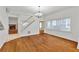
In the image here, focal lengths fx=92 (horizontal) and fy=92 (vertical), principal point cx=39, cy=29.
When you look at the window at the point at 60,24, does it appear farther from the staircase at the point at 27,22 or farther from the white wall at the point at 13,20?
the white wall at the point at 13,20

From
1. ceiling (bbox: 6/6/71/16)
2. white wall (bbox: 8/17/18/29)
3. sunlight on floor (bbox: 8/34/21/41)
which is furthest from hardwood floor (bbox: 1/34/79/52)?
ceiling (bbox: 6/6/71/16)

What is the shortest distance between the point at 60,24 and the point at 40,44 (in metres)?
0.43

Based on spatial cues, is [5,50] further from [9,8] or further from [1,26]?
[9,8]

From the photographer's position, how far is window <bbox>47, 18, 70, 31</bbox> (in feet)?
4.42

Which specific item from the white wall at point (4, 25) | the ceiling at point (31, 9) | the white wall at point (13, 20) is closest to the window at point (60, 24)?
the ceiling at point (31, 9)

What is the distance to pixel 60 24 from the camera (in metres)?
1.40

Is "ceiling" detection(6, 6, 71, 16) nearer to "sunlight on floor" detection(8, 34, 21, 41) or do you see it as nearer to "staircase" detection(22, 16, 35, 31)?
"staircase" detection(22, 16, 35, 31)

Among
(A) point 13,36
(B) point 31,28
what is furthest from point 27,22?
(A) point 13,36

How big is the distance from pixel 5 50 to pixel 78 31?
1092 millimetres

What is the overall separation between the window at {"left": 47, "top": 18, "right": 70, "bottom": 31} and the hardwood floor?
15 cm

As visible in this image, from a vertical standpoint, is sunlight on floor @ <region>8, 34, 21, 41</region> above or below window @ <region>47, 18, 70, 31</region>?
below

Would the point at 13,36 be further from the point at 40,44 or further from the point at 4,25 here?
the point at 40,44

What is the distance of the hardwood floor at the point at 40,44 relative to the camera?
4.31 ft

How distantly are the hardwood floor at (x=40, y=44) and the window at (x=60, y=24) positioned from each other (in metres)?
0.15
